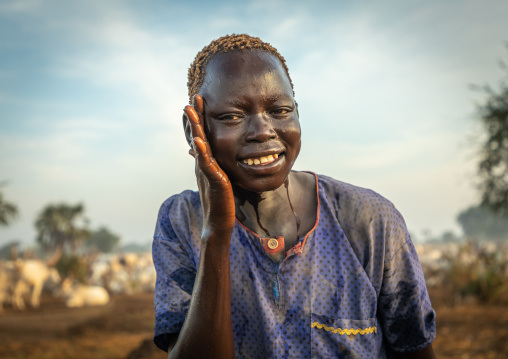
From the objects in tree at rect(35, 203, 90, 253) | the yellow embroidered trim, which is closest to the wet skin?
the yellow embroidered trim

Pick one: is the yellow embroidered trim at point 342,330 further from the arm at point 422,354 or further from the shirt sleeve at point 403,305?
the arm at point 422,354

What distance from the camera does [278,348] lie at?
5.26 ft

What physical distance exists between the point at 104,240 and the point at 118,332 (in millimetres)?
55532

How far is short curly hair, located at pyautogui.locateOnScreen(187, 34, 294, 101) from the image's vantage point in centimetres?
169

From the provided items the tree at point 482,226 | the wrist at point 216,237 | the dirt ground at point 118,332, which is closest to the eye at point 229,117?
the wrist at point 216,237

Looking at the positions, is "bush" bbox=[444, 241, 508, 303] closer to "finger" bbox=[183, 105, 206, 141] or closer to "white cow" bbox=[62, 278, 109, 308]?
"white cow" bbox=[62, 278, 109, 308]

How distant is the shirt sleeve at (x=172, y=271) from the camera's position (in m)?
1.67

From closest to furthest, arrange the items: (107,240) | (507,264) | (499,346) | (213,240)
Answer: (213,240)
(499,346)
(507,264)
(107,240)

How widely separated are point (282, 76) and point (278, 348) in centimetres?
100

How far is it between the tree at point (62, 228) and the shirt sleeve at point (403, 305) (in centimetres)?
4326

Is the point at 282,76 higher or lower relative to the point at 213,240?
higher

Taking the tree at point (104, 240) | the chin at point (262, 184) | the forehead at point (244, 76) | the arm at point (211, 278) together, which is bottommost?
the tree at point (104, 240)

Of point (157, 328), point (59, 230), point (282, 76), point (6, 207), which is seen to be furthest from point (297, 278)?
point (59, 230)

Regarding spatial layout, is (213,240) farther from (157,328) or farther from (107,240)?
(107,240)
